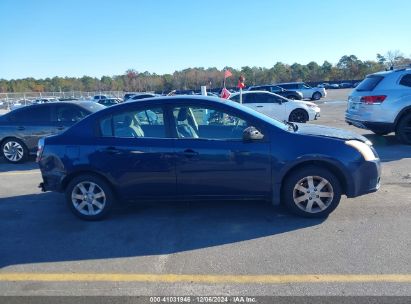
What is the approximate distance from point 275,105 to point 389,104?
6.14 meters

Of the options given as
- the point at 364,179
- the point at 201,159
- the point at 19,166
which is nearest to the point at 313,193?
the point at 364,179

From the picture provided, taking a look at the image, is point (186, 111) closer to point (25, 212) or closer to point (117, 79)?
point (25, 212)

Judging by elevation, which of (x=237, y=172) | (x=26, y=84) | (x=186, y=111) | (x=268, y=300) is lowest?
(x=268, y=300)

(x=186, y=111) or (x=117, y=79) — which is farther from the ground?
(x=117, y=79)

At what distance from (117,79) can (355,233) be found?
118 metres

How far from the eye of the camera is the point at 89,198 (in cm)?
503

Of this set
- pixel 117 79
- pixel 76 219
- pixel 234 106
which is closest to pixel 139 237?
pixel 76 219

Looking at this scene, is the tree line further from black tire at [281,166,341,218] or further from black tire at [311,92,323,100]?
black tire at [281,166,341,218]

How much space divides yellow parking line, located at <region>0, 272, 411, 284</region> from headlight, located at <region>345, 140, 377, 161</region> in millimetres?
1698

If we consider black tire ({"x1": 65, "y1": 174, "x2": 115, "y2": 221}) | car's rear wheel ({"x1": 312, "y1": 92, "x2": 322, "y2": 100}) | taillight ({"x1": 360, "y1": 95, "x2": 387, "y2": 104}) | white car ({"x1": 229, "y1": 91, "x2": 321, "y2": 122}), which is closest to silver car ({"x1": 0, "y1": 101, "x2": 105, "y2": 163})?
black tire ({"x1": 65, "y1": 174, "x2": 115, "y2": 221})

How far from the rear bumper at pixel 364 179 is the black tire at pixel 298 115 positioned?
10.9m

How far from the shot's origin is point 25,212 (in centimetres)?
553

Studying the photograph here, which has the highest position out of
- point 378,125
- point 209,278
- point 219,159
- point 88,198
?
point 219,159

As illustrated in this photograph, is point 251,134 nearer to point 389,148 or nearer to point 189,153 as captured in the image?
point 189,153
